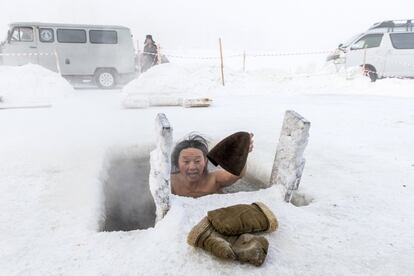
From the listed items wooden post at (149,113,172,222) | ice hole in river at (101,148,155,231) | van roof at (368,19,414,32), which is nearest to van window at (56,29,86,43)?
ice hole in river at (101,148,155,231)

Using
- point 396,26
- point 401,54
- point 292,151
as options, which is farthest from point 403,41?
point 292,151

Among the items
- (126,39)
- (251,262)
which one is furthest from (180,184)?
(126,39)

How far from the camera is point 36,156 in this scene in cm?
363

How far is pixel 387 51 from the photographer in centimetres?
1212

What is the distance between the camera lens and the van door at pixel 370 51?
1222 centimetres

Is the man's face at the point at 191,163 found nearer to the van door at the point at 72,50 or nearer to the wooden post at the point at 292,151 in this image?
the wooden post at the point at 292,151

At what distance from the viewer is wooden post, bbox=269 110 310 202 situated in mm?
2574

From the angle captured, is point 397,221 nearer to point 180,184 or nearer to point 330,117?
point 180,184

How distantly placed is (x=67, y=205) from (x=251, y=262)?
1.42m

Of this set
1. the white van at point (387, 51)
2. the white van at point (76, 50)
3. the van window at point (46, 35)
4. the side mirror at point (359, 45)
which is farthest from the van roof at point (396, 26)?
the van window at point (46, 35)

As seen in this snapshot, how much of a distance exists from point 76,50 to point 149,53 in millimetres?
2542

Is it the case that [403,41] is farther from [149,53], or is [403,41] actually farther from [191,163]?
[191,163]

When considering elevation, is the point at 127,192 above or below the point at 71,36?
below

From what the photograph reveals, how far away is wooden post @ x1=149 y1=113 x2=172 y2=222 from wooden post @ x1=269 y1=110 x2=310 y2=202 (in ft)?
3.00
